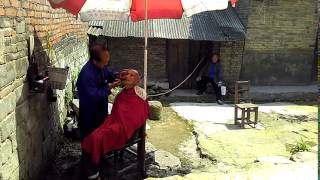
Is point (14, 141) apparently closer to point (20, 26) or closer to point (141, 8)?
point (20, 26)

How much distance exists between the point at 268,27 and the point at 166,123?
5.66 metres

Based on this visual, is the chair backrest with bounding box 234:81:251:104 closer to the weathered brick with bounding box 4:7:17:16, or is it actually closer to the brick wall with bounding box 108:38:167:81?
the brick wall with bounding box 108:38:167:81

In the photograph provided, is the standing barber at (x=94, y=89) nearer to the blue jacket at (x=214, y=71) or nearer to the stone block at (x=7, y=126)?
the stone block at (x=7, y=126)

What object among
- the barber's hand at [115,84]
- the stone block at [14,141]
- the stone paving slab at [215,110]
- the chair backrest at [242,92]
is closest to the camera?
the stone block at [14,141]

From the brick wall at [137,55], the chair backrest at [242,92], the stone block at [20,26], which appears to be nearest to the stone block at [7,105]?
the stone block at [20,26]

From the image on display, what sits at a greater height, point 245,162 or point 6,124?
point 6,124

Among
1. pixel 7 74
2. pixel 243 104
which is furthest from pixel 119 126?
pixel 243 104

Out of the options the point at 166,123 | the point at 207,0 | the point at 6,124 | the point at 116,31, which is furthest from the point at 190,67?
the point at 6,124

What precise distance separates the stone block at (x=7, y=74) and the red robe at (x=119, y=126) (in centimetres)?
117

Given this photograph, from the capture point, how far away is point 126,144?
15.5 feet

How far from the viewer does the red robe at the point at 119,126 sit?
444cm

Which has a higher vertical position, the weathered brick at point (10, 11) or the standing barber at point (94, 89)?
the weathered brick at point (10, 11)

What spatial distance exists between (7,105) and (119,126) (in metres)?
1.35

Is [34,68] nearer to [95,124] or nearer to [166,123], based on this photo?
[95,124]
